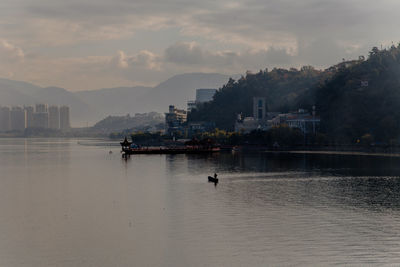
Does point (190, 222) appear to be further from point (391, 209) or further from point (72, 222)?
point (391, 209)

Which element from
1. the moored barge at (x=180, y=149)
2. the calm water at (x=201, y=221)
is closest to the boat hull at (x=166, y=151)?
the moored barge at (x=180, y=149)

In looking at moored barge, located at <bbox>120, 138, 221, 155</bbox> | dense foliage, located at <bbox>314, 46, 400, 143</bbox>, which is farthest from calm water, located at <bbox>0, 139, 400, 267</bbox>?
dense foliage, located at <bbox>314, 46, 400, 143</bbox>

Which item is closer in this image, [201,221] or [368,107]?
[201,221]

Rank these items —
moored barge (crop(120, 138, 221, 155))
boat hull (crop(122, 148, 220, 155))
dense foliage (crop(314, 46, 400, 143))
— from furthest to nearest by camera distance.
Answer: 1. dense foliage (crop(314, 46, 400, 143))
2. moored barge (crop(120, 138, 221, 155))
3. boat hull (crop(122, 148, 220, 155))

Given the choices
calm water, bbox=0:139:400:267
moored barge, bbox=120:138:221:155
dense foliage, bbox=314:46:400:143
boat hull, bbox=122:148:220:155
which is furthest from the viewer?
dense foliage, bbox=314:46:400:143

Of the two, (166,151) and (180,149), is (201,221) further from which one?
(180,149)

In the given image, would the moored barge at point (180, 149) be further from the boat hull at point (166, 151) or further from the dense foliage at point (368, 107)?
the dense foliage at point (368, 107)

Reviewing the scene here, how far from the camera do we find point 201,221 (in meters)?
47.4

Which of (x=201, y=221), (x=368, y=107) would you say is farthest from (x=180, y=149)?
(x=201, y=221)

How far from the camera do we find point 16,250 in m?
38.6

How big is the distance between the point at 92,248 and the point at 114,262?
3705 millimetres

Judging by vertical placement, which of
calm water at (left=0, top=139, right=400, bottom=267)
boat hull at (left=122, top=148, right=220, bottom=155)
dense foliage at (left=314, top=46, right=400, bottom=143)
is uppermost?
dense foliage at (left=314, top=46, right=400, bottom=143)

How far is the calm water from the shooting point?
36969 mm

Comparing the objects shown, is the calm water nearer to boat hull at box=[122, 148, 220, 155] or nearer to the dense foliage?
boat hull at box=[122, 148, 220, 155]
